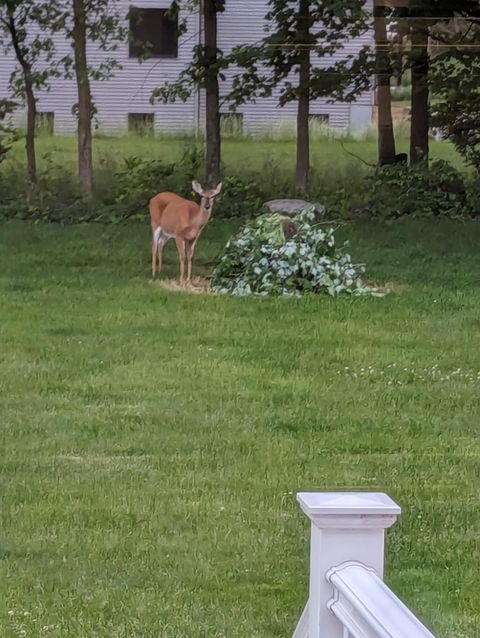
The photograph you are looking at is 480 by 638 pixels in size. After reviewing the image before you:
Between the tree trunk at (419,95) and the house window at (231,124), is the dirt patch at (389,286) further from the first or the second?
the house window at (231,124)

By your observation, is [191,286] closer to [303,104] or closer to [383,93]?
[303,104]

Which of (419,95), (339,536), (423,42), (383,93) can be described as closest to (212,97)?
(383,93)

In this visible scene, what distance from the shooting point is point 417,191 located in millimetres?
17922

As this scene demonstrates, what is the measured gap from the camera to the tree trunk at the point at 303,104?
1839 cm

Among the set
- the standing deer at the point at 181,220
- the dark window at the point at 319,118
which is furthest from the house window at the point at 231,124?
the standing deer at the point at 181,220

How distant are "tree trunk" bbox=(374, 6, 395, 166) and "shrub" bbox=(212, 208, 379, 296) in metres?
7.11

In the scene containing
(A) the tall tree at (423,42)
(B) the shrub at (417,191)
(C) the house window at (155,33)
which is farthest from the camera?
(C) the house window at (155,33)

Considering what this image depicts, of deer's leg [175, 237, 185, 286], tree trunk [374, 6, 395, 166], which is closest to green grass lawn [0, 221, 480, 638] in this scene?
deer's leg [175, 237, 185, 286]

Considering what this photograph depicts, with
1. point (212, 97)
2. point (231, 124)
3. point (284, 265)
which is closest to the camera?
point (284, 265)

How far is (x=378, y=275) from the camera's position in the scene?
12469mm

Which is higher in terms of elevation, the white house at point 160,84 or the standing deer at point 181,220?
the white house at point 160,84

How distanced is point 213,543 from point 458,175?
14.3m

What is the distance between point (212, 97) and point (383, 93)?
2.62 m

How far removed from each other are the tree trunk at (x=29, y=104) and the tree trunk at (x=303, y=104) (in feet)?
13.1
